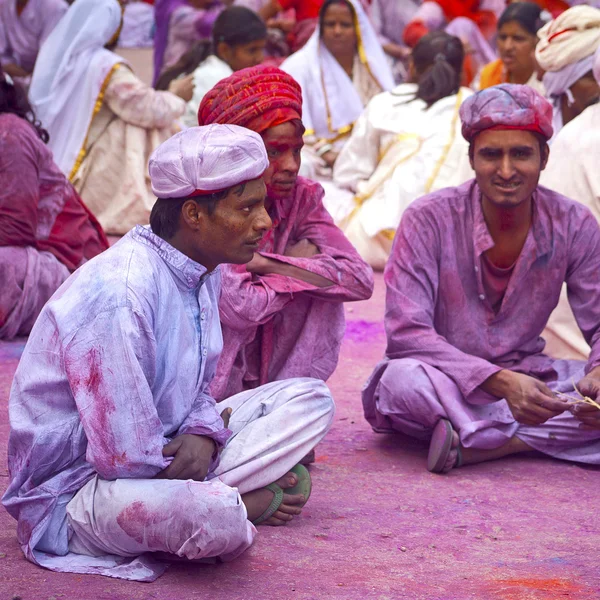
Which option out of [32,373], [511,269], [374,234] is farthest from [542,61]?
[32,373]

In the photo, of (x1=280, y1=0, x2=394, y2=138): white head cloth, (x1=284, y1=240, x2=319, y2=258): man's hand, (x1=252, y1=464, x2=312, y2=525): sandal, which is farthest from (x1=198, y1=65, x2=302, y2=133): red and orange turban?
(x1=280, y1=0, x2=394, y2=138): white head cloth

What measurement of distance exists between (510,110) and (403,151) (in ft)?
15.3

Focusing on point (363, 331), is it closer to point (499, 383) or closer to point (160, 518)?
point (499, 383)

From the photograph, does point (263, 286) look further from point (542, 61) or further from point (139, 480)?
point (542, 61)

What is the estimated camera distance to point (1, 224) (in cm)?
588

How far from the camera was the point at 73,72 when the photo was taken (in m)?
9.22

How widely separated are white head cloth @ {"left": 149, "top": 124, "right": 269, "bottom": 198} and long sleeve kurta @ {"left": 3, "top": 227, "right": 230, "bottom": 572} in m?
0.17

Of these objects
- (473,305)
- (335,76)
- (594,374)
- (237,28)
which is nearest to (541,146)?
(473,305)

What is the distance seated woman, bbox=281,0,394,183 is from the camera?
10328 millimetres

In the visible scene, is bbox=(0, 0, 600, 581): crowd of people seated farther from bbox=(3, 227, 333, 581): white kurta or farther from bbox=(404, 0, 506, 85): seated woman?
bbox=(404, 0, 506, 85): seated woman

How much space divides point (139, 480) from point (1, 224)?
118 inches

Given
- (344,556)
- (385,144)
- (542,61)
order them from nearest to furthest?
1. (344,556)
2. (542,61)
3. (385,144)

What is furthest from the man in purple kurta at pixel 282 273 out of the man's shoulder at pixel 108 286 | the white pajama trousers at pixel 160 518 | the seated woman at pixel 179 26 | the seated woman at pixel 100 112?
the seated woman at pixel 179 26

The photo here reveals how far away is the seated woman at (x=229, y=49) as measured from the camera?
10000mm
